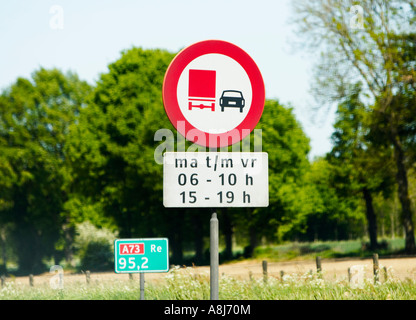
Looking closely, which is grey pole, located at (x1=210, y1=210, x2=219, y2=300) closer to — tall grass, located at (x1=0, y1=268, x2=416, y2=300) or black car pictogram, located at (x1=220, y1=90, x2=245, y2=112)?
black car pictogram, located at (x1=220, y1=90, x2=245, y2=112)

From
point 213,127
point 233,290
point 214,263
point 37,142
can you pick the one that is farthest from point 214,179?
point 37,142

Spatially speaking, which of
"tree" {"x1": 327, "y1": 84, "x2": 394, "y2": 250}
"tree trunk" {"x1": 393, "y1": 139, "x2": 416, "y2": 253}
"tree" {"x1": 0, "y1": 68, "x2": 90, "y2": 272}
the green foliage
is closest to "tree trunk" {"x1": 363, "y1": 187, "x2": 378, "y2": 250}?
"tree" {"x1": 327, "y1": 84, "x2": 394, "y2": 250}

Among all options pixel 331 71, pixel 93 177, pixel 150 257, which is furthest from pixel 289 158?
pixel 150 257

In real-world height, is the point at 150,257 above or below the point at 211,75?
below

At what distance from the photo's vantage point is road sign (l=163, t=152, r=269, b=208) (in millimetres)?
3535

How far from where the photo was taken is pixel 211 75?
3592mm

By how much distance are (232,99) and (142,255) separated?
7.28 feet

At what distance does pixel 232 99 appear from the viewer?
362cm

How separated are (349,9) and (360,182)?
17.9 metres

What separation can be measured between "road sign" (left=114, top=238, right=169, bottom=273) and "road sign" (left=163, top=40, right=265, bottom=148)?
1.88 meters

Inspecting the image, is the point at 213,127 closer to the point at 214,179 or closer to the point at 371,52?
the point at 214,179

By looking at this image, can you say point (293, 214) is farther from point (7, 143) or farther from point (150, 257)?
point (150, 257)

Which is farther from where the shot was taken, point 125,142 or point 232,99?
point 125,142

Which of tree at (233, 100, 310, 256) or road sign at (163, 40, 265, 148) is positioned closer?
road sign at (163, 40, 265, 148)
